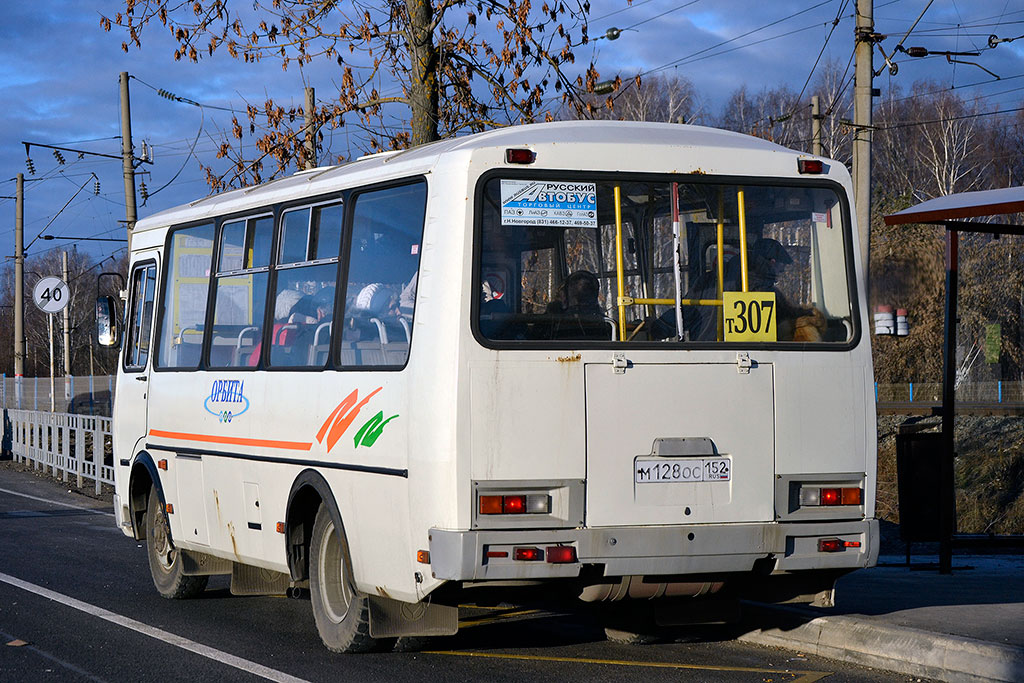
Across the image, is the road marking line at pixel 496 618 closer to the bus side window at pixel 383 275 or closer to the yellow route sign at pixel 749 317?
the bus side window at pixel 383 275

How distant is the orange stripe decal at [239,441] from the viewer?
872 cm

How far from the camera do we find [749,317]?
7777 millimetres

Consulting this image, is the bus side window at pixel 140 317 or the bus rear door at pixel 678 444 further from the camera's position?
the bus side window at pixel 140 317

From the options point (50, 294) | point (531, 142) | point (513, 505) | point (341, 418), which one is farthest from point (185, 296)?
point (50, 294)

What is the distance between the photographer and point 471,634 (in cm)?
923

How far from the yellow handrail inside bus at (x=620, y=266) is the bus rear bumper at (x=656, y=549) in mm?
1085

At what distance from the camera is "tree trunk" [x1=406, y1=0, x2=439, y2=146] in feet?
50.7

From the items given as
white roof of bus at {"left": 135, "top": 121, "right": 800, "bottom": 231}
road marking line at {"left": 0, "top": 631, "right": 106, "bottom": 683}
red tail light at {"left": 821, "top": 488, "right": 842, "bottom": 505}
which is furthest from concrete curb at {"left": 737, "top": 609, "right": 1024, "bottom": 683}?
road marking line at {"left": 0, "top": 631, "right": 106, "bottom": 683}

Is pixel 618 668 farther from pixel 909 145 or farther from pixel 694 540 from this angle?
pixel 909 145

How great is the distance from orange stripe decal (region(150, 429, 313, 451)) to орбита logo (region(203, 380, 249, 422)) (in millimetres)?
149

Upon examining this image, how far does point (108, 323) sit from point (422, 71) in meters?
4.84

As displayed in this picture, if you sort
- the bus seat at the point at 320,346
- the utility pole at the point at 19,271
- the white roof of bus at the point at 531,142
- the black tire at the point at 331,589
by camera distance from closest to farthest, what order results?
the white roof of bus at the point at 531,142 < the black tire at the point at 331,589 < the bus seat at the point at 320,346 < the utility pole at the point at 19,271

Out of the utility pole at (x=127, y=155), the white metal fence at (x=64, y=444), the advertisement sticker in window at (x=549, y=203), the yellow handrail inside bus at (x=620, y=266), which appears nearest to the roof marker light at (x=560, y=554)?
the yellow handrail inside bus at (x=620, y=266)

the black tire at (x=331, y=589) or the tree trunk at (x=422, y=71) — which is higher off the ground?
the tree trunk at (x=422, y=71)
